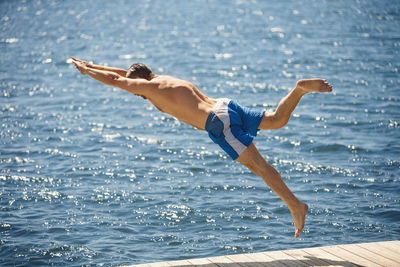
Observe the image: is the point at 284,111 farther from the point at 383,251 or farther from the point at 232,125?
the point at 383,251

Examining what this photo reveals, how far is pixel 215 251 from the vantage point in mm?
9680

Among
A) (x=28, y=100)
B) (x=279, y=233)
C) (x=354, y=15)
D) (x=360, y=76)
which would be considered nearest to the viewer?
(x=279, y=233)

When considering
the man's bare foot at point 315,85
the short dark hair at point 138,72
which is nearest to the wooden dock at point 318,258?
the man's bare foot at point 315,85

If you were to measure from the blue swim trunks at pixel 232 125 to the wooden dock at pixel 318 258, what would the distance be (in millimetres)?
1285

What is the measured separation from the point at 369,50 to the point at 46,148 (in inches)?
600

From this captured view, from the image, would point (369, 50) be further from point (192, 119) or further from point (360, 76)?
point (192, 119)

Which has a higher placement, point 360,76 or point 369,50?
point 369,50

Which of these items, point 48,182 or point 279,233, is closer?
point 279,233

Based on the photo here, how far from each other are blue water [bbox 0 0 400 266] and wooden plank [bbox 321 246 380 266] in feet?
5.85

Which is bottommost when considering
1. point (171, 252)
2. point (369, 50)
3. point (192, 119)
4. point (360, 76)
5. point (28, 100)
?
point (171, 252)

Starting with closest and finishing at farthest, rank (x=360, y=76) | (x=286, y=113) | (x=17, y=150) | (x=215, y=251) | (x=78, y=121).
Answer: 1. (x=286, y=113)
2. (x=215, y=251)
3. (x=17, y=150)
4. (x=78, y=121)
5. (x=360, y=76)

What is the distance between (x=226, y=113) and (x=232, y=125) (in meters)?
0.17

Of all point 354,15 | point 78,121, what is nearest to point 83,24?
point 354,15

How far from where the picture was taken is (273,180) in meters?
7.70
